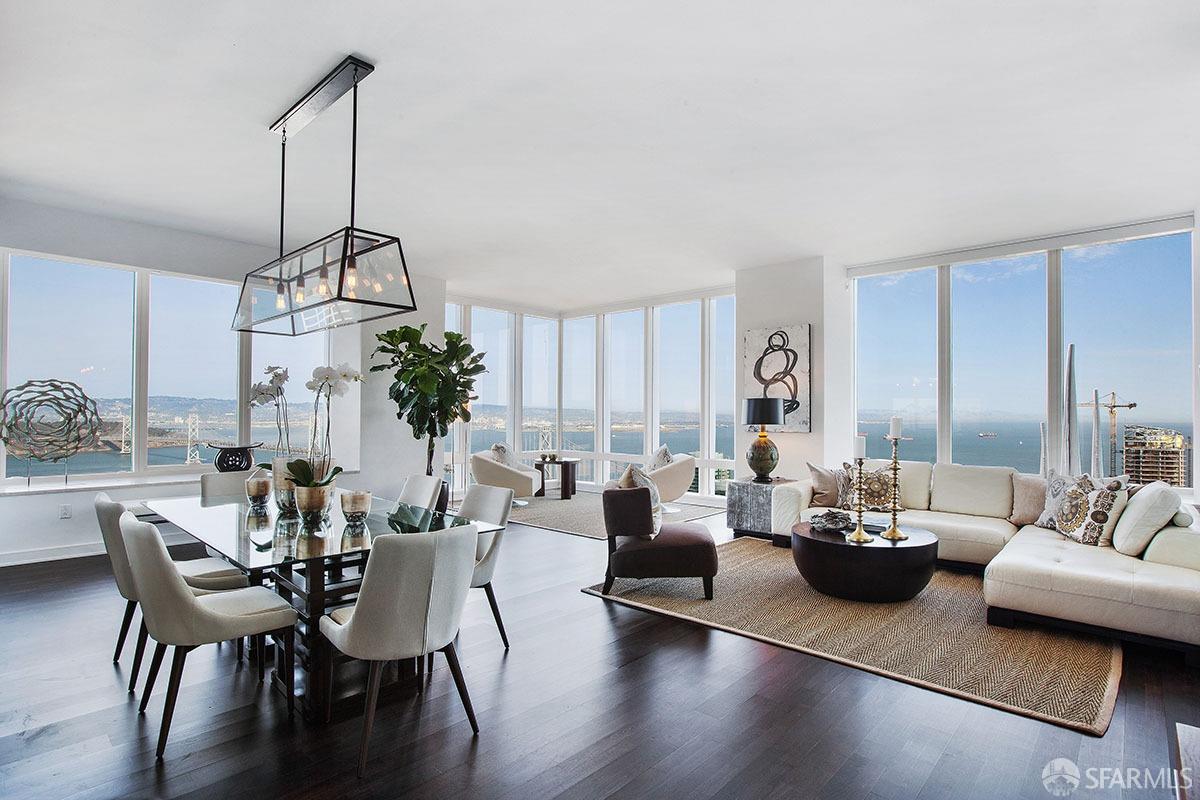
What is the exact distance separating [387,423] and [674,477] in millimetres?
3376

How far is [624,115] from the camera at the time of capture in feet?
11.3

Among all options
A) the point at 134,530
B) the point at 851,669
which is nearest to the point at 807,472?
the point at 851,669

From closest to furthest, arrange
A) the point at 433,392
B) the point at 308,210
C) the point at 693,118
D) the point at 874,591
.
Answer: the point at 693,118 < the point at 874,591 < the point at 308,210 < the point at 433,392

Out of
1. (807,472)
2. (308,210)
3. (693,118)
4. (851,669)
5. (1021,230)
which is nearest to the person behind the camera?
(851,669)

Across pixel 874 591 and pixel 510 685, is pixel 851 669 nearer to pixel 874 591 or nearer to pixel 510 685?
pixel 874 591

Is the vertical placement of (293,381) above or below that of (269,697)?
above

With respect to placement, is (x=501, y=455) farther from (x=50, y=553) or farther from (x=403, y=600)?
(x=403, y=600)

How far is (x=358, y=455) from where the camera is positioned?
6809 mm

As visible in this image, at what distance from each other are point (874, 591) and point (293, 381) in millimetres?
5732

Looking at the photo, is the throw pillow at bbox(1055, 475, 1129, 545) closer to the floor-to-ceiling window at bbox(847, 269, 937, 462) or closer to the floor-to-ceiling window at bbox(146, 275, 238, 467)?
the floor-to-ceiling window at bbox(847, 269, 937, 462)

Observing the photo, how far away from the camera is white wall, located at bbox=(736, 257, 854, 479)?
639cm

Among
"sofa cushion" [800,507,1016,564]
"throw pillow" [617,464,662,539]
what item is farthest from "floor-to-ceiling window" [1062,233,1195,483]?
"throw pillow" [617,464,662,539]

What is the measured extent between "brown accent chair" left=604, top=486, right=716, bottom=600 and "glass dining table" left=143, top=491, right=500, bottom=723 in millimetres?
1311

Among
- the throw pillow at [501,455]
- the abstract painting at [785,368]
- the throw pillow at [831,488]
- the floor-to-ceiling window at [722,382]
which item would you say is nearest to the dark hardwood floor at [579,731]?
the throw pillow at [831,488]
